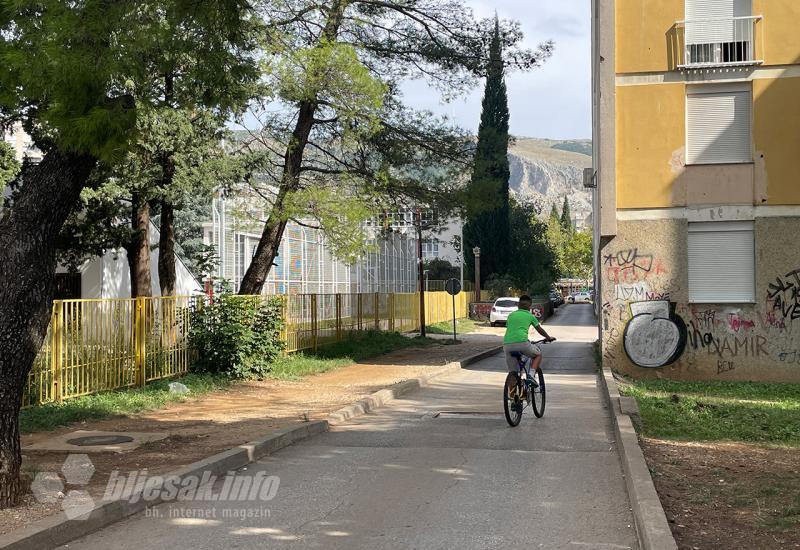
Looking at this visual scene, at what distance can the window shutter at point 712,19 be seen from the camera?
17.1m

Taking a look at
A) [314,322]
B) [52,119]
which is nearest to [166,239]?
[314,322]

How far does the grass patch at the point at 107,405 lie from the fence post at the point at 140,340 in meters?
0.22

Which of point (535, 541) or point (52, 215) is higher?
point (52, 215)

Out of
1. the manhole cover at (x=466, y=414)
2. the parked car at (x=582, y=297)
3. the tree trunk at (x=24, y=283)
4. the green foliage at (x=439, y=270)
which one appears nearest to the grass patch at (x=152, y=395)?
the tree trunk at (x=24, y=283)

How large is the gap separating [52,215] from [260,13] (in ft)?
43.3

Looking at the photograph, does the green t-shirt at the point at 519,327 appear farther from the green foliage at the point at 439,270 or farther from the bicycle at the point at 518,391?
the green foliage at the point at 439,270

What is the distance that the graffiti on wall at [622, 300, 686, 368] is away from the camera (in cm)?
1716

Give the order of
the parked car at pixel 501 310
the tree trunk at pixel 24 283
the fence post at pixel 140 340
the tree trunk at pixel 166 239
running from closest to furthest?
the tree trunk at pixel 24 283 < the fence post at pixel 140 340 < the tree trunk at pixel 166 239 < the parked car at pixel 501 310

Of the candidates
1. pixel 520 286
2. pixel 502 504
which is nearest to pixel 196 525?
pixel 502 504

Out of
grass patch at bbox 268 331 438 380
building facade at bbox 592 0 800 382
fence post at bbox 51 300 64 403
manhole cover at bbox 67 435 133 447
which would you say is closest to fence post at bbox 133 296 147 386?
fence post at bbox 51 300 64 403

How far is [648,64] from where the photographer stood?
1742cm

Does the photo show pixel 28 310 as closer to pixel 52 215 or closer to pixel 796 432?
pixel 52 215

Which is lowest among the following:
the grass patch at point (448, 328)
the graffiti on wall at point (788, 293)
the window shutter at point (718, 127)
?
the grass patch at point (448, 328)

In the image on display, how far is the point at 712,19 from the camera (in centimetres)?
1728
